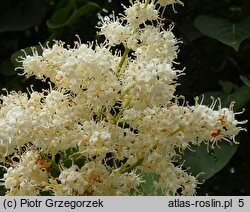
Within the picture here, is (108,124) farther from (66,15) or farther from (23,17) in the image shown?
(23,17)

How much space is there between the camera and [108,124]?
132cm

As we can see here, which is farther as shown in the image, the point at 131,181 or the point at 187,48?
the point at 187,48

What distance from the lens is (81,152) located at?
1.31m

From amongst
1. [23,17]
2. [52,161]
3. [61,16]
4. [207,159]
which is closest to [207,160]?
[207,159]

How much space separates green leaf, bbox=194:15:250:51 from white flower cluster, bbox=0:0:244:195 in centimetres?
68

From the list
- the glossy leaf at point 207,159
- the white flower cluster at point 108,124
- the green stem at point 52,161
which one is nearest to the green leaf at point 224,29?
Result: the glossy leaf at point 207,159

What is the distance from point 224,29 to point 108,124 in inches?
38.7

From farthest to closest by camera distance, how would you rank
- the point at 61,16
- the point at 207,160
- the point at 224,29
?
the point at 61,16, the point at 224,29, the point at 207,160

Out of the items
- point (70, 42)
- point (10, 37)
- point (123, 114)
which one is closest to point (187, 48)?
point (70, 42)

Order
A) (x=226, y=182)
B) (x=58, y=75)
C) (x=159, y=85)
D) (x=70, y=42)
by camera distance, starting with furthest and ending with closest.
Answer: (x=70, y=42) → (x=226, y=182) → (x=58, y=75) → (x=159, y=85)

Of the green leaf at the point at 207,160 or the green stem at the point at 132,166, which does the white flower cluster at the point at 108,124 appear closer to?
the green stem at the point at 132,166

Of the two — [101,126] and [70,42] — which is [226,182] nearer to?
[70,42]

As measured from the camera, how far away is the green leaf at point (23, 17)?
259 cm

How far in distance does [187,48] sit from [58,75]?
1280 millimetres
